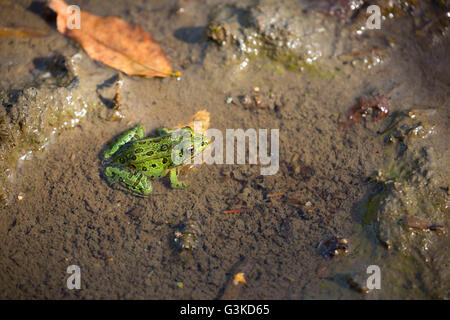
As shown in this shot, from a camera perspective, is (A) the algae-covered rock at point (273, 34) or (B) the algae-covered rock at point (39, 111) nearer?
(B) the algae-covered rock at point (39, 111)

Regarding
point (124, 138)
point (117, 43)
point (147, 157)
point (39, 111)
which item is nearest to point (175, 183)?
point (147, 157)

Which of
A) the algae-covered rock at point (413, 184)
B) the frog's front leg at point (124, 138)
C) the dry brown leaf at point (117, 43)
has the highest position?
the dry brown leaf at point (117, 43)

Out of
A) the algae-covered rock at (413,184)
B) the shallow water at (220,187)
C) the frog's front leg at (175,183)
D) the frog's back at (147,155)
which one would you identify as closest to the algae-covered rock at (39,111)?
the shallow water at (220,187)

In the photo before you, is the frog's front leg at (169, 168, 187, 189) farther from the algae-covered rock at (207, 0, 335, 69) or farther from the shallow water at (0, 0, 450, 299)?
the algae-covered rock at (207, 0, 335, 69)

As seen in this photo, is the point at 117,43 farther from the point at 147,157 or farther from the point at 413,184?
the point at 413,184

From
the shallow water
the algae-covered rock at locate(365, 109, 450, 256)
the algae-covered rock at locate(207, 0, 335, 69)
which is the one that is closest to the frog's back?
the shallow water

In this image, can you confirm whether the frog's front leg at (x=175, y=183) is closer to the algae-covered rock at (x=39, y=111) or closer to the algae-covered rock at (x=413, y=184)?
the algae-covered rock at (x=39, y=111)
